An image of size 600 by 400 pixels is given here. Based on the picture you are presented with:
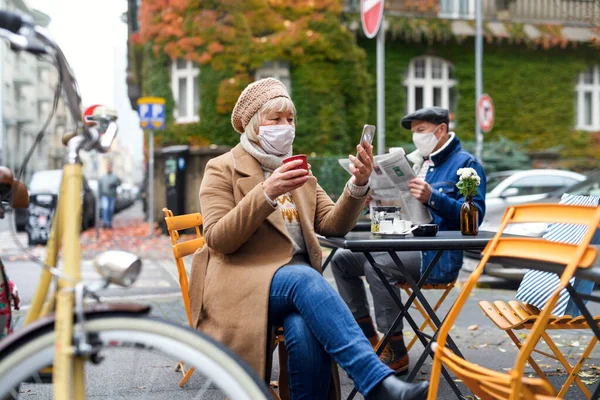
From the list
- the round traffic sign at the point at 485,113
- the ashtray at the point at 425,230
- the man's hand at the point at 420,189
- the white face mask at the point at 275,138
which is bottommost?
the ashtray at the point at 425,230

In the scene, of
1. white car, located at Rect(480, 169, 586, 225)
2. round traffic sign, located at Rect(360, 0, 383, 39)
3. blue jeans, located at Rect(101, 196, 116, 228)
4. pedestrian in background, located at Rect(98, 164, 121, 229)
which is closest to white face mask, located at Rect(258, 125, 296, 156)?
round traffic sign, located at Rect(360, 0, 383, 39)

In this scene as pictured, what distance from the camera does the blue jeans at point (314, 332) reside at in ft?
8.71

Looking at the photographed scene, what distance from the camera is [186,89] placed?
19672 mm

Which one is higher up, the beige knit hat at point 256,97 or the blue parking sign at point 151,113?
the blue parking sign at point 151,113

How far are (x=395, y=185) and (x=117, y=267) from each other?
2.60 m

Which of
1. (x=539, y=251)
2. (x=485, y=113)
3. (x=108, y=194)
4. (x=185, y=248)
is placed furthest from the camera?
(x=108, y=194)

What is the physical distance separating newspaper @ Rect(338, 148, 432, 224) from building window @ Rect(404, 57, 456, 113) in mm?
17813

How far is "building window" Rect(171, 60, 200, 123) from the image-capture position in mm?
19469

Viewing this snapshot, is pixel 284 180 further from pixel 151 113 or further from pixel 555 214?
pixel 151 113

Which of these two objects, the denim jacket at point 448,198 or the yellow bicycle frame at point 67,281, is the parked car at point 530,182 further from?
the yellow bicycle frame at point 67,281

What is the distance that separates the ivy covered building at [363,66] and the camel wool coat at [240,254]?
15636 millimetres

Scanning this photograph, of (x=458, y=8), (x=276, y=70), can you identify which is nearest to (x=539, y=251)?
(x=276, y=70)

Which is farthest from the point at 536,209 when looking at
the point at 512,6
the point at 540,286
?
the point at 512,6

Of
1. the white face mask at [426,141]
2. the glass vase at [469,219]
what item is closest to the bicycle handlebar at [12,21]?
the glass vase at [469,219]
